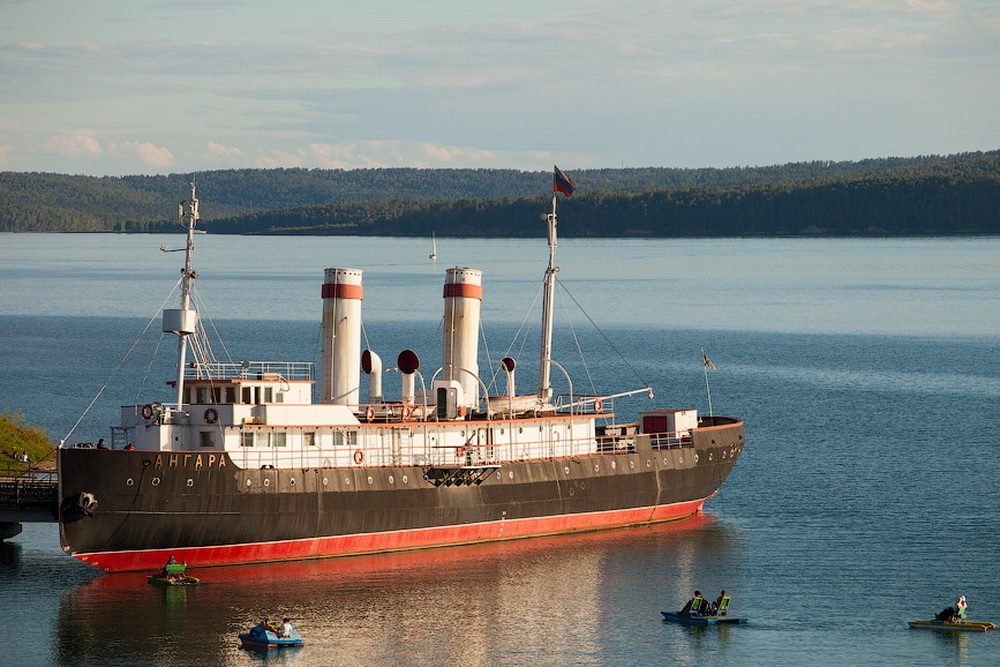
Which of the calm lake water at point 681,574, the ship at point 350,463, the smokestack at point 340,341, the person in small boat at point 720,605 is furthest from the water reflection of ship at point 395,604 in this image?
the smokestack at point 340,341

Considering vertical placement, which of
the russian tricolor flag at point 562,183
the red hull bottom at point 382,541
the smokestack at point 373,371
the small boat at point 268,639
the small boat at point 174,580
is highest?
the russian tricolor flag at point 562,183

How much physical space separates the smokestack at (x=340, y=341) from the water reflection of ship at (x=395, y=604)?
6509 millimetres

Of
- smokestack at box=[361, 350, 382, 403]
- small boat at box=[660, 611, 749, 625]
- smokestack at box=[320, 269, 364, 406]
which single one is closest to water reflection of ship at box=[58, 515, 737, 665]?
small boat at box=[660, 611, 749, 625]

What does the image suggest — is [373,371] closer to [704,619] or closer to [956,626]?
[704,619]

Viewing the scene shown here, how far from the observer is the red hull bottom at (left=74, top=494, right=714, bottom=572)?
2119 inches

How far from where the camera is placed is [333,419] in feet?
188

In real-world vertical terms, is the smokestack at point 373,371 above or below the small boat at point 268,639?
above

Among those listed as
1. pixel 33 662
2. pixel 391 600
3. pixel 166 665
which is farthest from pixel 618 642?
pixel 33 662

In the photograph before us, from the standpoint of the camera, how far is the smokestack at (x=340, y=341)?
6025 centimetres

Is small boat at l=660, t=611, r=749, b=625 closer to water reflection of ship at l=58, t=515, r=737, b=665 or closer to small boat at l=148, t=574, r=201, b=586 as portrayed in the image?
water reflection of ship at l=58, t=515, r=737, b=665

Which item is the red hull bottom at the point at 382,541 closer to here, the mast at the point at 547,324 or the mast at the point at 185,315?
the mast at the point at 185,315

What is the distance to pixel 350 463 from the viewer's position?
57.8 metres

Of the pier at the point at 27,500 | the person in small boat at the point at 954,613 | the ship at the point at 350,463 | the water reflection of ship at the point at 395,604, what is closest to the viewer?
the water reflection of ship at the point at 395,604

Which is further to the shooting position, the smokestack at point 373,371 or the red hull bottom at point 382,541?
the smokestack at point 373,371
